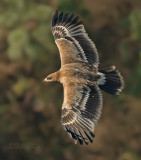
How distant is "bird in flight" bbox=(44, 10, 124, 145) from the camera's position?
412 inches

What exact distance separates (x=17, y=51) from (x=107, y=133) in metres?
3.35

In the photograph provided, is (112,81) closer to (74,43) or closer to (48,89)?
(74,43)

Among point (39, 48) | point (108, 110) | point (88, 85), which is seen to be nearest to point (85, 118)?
point (88, 85)

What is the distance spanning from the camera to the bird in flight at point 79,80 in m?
10.5

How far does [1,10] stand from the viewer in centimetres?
1802

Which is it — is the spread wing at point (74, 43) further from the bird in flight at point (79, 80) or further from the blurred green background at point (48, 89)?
the blurred green background at point (48, 89)

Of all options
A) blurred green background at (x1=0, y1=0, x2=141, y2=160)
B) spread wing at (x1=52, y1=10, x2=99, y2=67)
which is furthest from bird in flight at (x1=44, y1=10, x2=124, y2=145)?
blurred green background at (x1=0, y1=0, x2=141, y2=160)

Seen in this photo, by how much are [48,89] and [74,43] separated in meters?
6.59

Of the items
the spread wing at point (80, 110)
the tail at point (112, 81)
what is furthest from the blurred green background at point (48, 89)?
the spread wing at point (80, 110)

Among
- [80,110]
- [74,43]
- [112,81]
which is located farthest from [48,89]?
[80,110]

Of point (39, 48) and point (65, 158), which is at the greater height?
point (39, 48)

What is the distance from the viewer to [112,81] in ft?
36.6

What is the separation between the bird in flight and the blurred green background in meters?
5.15

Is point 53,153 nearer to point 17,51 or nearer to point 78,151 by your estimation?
point 78,151
